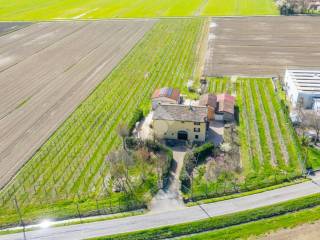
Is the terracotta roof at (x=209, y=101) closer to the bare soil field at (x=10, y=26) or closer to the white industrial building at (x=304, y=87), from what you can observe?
the white industrial building at (x=304, y=87)

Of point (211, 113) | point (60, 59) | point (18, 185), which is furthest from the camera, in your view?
point (60, 59)

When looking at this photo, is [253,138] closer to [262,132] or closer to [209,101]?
[262,132]

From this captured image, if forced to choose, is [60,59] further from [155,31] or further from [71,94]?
[155,31]

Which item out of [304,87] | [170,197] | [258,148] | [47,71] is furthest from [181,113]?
[47,71]

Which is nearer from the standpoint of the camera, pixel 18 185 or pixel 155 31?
pixel 18 185

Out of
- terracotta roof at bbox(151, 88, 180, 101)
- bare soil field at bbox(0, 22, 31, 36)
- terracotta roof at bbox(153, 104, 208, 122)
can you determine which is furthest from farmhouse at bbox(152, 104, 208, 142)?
bare soil field at bbox(0, 22, 31, 36)

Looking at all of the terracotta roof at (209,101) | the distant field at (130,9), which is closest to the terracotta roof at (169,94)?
the terracotta roof at (209,101)

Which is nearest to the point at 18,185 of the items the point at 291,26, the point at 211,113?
the point at 211,113
